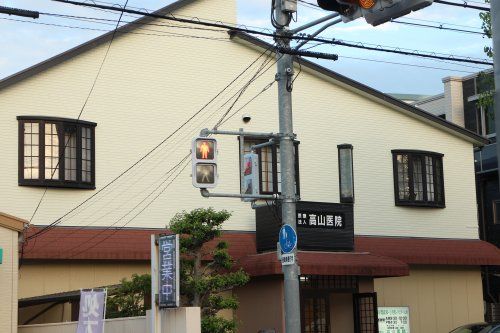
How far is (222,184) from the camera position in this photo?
92.7 feet

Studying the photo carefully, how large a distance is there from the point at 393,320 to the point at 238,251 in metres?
6.37

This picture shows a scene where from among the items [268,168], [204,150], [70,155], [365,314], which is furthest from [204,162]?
[365,314]

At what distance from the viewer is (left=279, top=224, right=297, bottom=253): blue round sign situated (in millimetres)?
16844

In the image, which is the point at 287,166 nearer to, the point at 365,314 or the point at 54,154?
the point at 54,154

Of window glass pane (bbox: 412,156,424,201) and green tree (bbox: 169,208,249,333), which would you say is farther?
window glass pane (bbox: 412,156,424,201)

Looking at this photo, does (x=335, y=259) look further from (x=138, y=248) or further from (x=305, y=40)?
(x=305, y=40)

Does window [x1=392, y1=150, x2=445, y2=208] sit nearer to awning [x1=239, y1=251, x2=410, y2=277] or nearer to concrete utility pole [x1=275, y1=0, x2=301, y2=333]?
awning [x1=239, y1=251, x2=410, y2=277]

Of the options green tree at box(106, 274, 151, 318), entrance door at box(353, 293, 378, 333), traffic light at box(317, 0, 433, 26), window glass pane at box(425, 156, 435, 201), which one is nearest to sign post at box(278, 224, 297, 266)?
green tree at box(106, 274, 151, 318)

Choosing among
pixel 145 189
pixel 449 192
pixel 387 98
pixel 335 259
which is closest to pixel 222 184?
pixel 145 189

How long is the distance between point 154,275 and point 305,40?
544cm

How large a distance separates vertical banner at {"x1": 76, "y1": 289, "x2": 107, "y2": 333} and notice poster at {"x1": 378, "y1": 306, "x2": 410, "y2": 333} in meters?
14.2

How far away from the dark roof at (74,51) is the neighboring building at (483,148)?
42.6 feet

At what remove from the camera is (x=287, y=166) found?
17.2 metres

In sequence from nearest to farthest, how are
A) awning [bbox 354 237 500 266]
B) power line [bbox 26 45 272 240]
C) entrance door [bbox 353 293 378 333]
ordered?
power line [bbox 26 45 272 240]
entrance door [bbox 353 293 378 333]
awning [bbox 354 237 500 266]
